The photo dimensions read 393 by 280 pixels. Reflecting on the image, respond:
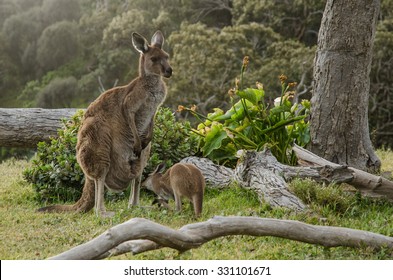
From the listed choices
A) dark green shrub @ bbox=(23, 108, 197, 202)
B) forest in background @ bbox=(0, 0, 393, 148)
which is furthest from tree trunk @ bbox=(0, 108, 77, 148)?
forest in background @ bbox=(0, 0, 393, 148)

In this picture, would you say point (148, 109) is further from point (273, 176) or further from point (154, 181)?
point (273, 176)

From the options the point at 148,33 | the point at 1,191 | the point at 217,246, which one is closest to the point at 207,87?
the point at 148,33

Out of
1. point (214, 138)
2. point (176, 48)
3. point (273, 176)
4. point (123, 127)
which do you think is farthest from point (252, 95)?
point (176, 48)

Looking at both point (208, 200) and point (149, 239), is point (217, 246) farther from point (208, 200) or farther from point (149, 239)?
point (208, 200)

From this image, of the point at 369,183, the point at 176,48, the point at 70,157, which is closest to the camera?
the point at 369,183

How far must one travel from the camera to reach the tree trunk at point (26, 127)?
10391mm

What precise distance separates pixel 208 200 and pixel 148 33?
19.3 metres

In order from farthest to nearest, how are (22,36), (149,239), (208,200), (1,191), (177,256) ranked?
(22,36) → (1,191) → (208,200) → (177,256) → (149,239)

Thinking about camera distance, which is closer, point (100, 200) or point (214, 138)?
point (100, 200)

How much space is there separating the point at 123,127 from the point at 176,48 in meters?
16.7

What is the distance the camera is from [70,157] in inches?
333

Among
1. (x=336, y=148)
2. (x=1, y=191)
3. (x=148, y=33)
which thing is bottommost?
(x=1, y=191)

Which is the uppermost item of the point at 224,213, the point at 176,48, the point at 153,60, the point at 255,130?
the point at 176,48

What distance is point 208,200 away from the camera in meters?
8.04
